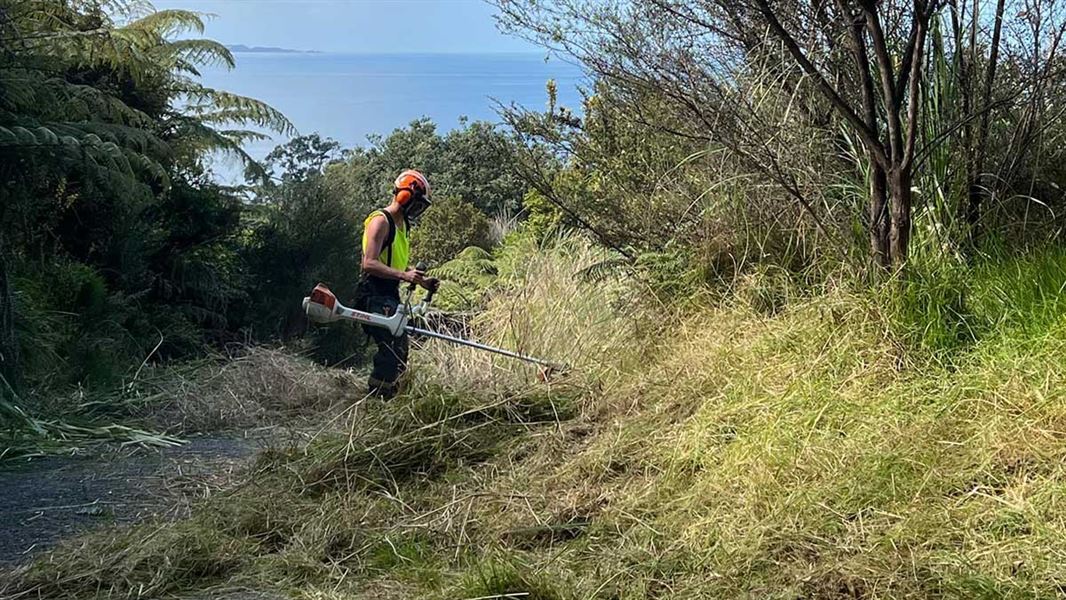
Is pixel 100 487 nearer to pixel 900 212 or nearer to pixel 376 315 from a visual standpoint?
pixel 376 315

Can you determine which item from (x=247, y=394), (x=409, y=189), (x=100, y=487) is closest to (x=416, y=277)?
(x=409, y=189)

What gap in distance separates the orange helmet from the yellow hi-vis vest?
5.5 inches

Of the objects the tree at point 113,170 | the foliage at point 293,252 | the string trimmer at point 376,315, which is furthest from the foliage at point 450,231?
the string trimmer at point 376,315

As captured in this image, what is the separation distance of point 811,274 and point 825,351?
75 cm

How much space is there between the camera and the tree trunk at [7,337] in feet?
20.7

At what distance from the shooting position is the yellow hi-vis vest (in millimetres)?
6168

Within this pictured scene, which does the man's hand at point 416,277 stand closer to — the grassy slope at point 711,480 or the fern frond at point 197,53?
the grassy slope at point 711,480

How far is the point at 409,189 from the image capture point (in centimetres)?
620

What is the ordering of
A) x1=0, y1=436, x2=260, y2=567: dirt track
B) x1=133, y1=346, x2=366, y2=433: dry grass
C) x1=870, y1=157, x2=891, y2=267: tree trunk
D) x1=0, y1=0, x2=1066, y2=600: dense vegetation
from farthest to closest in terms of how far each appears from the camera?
1. x1=133, y1=346, x2=366, y2=433: dry grass
2. x1=870, y1=157, x2=891, y2=267: tree trunk
3. x1=0, y1=436, x2=260, y2=567: dirt track
4. x1=0, y1=0, x2=1066, y2=600: dense vegetation

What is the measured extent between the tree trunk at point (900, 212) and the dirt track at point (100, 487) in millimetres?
3404

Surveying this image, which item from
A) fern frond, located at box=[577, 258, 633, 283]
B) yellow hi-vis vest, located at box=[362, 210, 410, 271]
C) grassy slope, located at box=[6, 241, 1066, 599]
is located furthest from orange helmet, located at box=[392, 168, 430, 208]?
grassy slope, located at box=[6, 241, 1066, 599]

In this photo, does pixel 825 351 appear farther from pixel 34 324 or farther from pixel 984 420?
pixel 34 324

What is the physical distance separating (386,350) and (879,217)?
3.01 m

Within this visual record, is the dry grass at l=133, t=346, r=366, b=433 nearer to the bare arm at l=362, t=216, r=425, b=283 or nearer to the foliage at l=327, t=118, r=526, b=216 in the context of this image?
the bare arm at l=362, t=216, r=425, b=283
